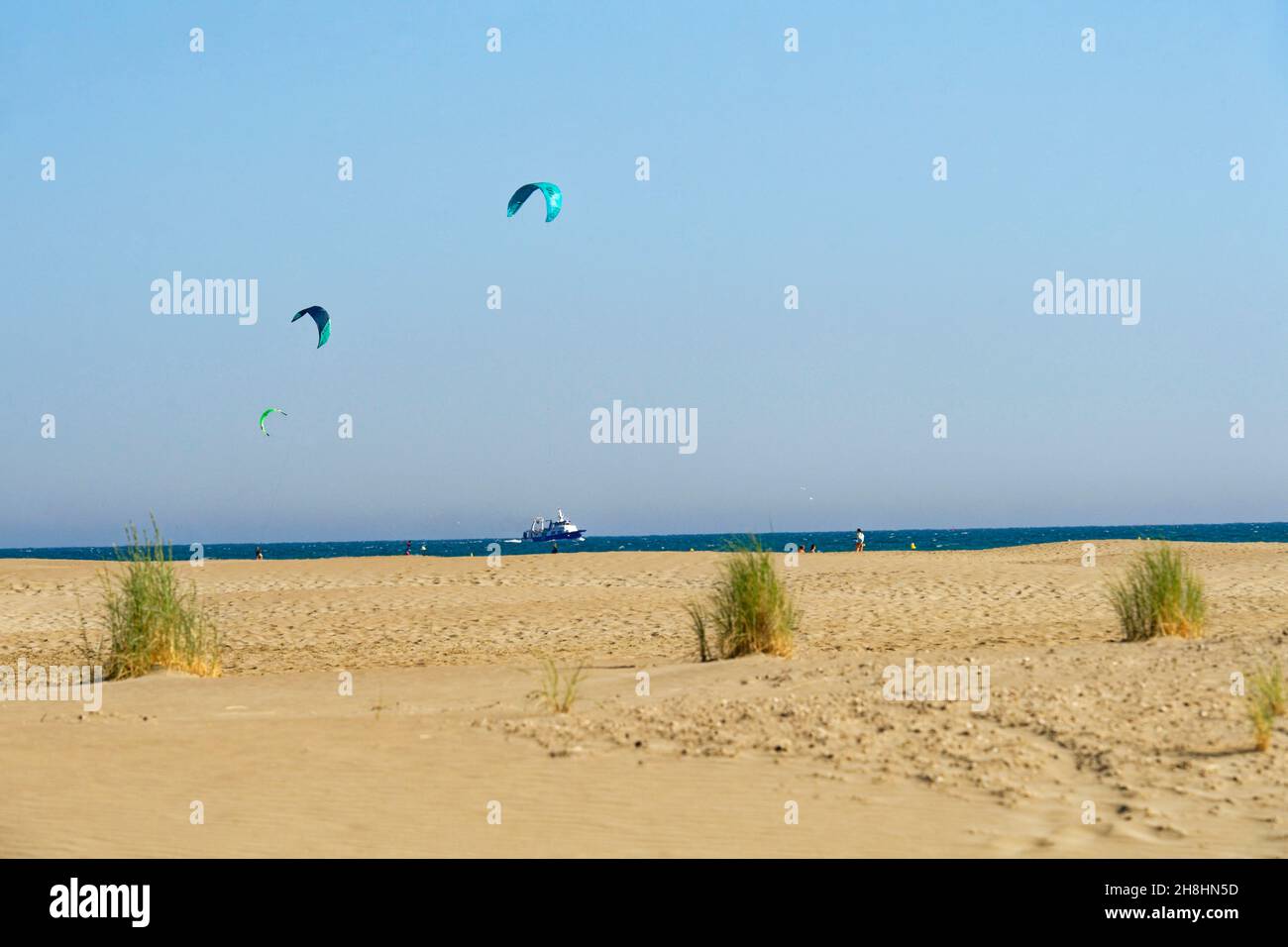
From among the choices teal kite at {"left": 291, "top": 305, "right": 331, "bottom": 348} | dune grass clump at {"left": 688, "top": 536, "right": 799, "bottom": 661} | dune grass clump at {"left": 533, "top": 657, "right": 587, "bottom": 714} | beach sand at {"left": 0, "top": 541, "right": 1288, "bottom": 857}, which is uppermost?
teal kite at {"left": 291, "top": 305, "right": 331, "bottom": 348}

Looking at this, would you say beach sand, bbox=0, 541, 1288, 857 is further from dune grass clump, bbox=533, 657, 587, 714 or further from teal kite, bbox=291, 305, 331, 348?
teal kite, bbox=291, 305, 331, 348

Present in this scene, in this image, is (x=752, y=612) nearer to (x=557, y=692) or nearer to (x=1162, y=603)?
(x=557, y=692)

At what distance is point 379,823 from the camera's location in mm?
7543

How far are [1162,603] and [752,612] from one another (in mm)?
4400

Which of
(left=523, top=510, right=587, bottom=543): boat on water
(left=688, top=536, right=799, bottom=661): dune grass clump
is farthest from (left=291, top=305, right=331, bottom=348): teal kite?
(left=523, top=510, right=587, bottom=543): boat on water

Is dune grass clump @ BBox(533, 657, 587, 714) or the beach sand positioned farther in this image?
dune grass clump @ BBox(533, 657, 587, 714)

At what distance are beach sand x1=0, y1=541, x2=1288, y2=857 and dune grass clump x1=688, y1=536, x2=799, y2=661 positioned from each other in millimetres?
434

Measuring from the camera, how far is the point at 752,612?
1405 centimetres

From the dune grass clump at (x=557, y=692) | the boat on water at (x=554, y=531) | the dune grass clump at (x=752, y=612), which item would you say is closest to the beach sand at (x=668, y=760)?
the dune grass clump at (x=557, y=692)

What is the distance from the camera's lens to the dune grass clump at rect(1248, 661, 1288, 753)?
878 cm

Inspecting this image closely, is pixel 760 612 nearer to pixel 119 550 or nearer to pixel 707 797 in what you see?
pixel 707 797

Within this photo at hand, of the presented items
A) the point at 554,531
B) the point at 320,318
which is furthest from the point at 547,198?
the point at 554,531
